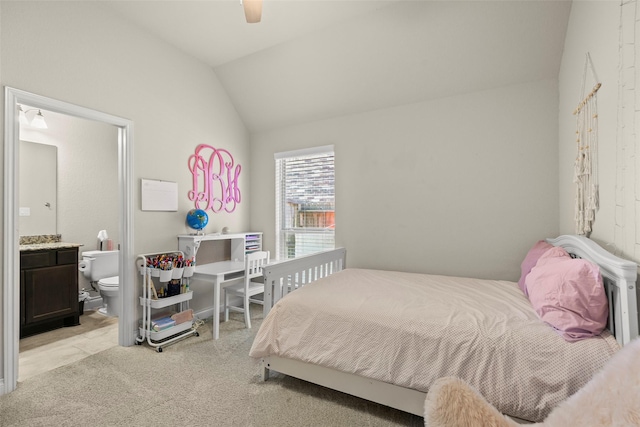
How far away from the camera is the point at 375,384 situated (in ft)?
5.39

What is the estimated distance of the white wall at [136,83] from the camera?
198 cm

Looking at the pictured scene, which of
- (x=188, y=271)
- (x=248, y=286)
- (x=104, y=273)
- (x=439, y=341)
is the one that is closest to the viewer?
(x=439, y=341)

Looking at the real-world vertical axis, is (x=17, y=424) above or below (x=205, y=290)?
below

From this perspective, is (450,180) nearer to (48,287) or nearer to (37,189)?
(48,287)

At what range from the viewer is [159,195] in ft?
9.18

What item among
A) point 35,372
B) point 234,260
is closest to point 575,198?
point 234,260

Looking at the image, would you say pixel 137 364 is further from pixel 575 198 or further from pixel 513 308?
pixel 575 198

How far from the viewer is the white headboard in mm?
1193

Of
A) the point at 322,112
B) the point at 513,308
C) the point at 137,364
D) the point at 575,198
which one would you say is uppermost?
the point at 322,112

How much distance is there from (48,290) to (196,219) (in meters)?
1.54

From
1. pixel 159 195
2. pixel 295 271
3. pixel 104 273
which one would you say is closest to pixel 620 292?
pixel 295 271

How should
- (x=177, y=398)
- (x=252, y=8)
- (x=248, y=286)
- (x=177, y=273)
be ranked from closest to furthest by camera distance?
1. (x=252, y=8)
2. (x=177, y=398)
3. (x=177, y=273)
4. (x=248, y=286)

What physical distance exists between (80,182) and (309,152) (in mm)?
2867

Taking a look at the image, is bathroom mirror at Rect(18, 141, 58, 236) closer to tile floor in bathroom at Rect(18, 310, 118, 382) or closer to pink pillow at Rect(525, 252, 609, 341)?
tile floor in bathroom at Rect(18, 310, 118, 382)
